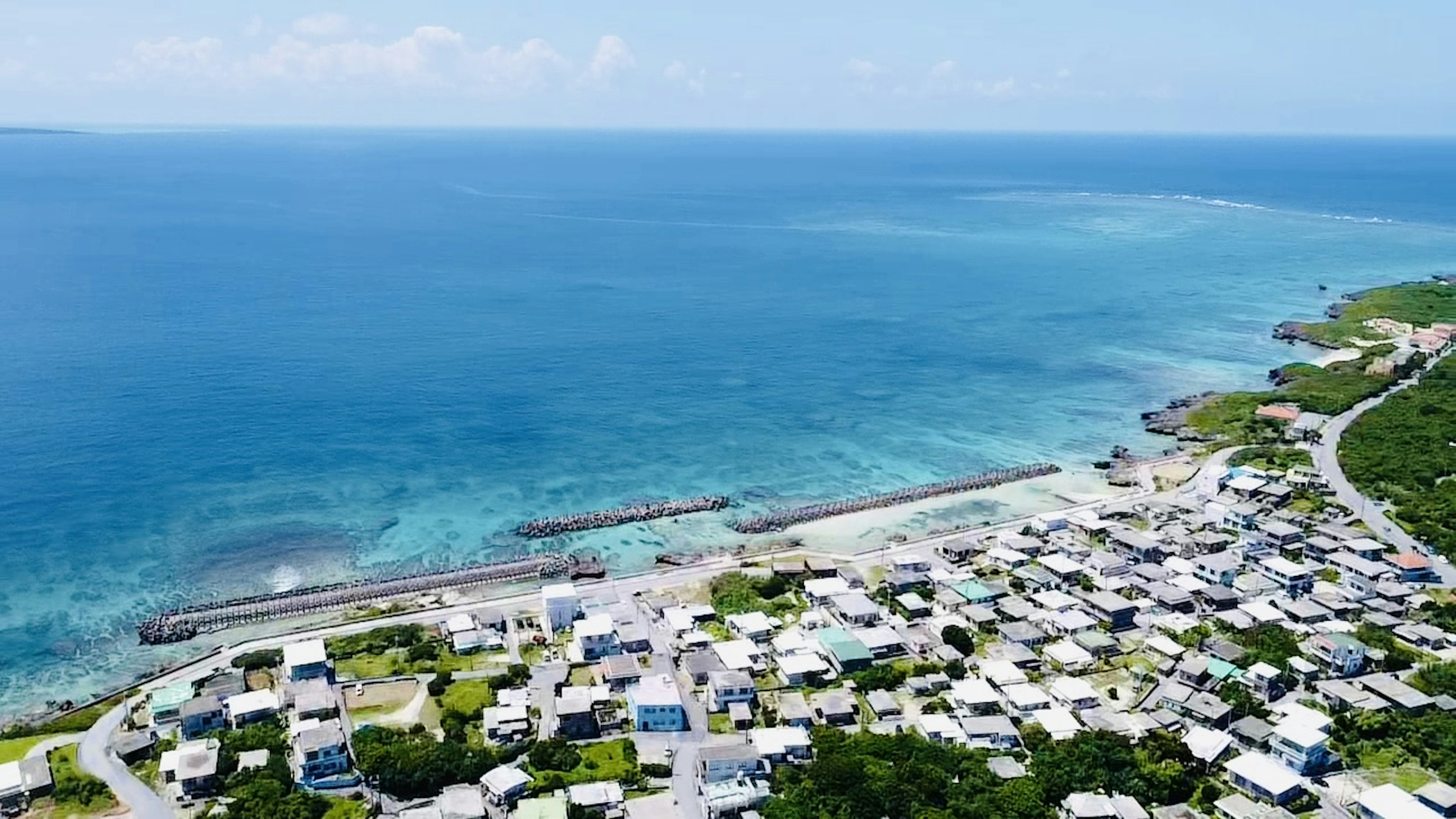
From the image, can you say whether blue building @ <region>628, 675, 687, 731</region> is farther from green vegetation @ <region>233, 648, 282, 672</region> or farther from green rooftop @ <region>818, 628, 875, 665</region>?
green vegetation @ <region>233, 648, 282, 672</region>

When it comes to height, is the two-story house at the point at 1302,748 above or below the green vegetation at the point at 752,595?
above

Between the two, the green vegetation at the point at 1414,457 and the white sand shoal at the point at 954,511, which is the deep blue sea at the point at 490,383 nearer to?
the white sand shoal at the point at 954,511

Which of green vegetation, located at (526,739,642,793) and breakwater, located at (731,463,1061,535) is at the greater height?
breakwater, located at (731,463,1061,535)

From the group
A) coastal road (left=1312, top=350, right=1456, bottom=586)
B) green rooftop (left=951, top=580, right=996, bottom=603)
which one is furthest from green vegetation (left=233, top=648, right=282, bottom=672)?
coastal road (left=1312, top=350, right=1456, bottom=586)

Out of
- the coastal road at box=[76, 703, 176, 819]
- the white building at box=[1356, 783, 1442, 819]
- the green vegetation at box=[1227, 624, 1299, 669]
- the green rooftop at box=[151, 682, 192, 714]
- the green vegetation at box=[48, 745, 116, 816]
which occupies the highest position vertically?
the white building at box=[1356, 783, 1442, 819]

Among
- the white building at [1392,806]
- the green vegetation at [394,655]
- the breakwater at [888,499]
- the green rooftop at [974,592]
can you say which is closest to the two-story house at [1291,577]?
the green rooftop at [974,592]

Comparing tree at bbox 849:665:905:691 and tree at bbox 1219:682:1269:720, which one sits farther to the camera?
tree at bbox 849:665:905:691
